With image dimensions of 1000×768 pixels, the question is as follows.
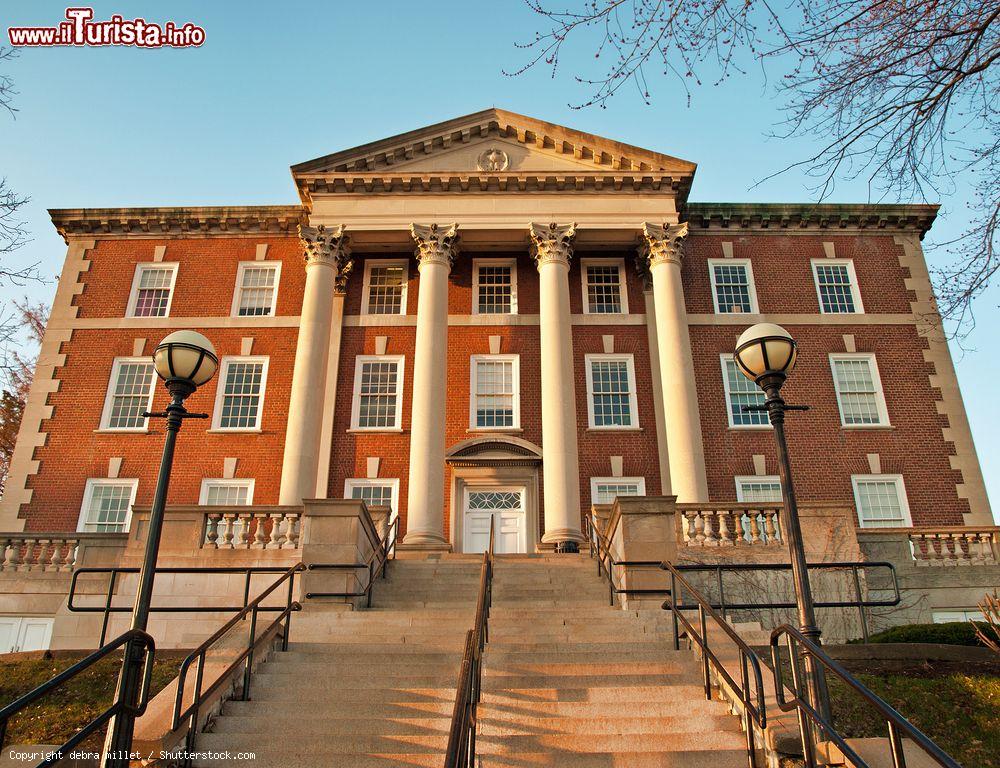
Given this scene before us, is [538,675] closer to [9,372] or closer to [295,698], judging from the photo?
[295,698]

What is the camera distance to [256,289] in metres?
29.2

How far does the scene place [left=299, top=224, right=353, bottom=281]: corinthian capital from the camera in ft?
88.3

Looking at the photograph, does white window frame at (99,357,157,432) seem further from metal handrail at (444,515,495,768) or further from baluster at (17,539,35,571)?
metal handrail at (444,515,495,768)

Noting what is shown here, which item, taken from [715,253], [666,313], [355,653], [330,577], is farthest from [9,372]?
[715,253]

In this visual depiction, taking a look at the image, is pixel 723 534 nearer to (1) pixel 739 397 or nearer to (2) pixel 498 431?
(2) pixel 498 431

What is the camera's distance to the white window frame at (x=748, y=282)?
28547 millimetres

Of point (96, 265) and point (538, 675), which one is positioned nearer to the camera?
point (538, 675)

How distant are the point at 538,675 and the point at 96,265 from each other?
25261 mm

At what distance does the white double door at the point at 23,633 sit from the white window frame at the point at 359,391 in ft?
34.9

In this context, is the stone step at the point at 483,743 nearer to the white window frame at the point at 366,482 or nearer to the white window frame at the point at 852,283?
the white window frame at the point at 366,482

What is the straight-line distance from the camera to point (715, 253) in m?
29.4

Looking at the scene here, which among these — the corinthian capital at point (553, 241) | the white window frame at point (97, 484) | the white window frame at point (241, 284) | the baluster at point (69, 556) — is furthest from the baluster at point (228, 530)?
the corinthian capital at point (553, 241)

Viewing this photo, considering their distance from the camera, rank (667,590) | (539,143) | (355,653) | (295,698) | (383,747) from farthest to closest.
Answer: (539,143)
(667,590)
(355,653)
(295,698)
(383,747)

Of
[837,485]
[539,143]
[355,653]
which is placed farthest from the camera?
[539,143]
